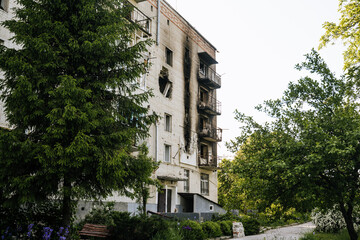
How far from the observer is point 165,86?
27109 mm

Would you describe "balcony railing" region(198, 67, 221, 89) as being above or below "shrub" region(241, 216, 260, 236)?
above

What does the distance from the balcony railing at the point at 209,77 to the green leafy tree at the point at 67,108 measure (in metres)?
20.6

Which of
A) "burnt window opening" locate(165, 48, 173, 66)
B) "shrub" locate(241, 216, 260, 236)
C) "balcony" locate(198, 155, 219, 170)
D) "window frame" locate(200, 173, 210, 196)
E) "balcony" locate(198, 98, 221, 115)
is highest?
"burnt window opening" locate(165, 48, 173, 66)

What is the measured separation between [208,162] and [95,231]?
1970cm

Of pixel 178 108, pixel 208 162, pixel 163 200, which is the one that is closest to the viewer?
pixel 163 200

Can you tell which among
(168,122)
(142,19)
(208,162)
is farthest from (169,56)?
A: (208,162)

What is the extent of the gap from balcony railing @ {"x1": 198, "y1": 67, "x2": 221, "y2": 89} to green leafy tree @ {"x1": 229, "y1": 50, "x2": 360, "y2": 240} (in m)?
18.7

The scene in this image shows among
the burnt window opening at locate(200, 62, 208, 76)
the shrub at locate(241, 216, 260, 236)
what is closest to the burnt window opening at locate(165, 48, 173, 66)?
the burnt window opening at locate(200, 62, 208, 76)

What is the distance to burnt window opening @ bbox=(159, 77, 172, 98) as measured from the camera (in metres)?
27.0

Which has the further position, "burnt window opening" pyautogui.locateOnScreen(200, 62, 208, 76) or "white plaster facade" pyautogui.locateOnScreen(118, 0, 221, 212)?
"burnt window opening" pyautogui.locateOnScreen(200, 62, 208, 76)

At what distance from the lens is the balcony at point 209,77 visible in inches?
1244

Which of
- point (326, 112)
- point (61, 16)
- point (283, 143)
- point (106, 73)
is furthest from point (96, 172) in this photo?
point (326, 112)

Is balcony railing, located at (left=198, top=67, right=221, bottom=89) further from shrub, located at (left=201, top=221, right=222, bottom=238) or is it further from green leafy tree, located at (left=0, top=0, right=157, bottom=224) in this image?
green leafy tree, located at (left=0, top=0, right=157, bottom=224)

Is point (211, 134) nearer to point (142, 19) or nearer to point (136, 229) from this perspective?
point (142, 19)
